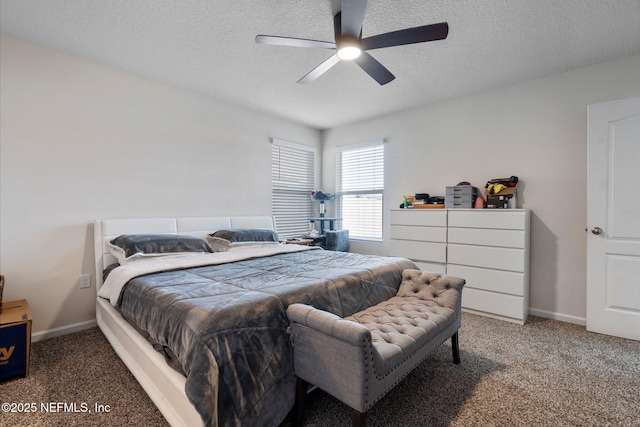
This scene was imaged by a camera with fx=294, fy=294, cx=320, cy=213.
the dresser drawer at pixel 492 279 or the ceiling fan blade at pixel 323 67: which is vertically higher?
the ceiling fan blade at pixel 323 67

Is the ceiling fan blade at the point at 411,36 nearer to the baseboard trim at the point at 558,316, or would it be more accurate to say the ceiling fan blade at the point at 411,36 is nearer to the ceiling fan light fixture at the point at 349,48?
the ceiling fan light fixture at the point at 349,48

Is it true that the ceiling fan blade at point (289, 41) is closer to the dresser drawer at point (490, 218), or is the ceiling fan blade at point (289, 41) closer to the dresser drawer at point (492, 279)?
the dresser drawer at point (490, 218)

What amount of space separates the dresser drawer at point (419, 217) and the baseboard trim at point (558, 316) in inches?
52.0

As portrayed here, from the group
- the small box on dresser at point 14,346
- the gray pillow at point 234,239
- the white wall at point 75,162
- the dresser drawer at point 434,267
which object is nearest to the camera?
the small box on dresser at point 14,346

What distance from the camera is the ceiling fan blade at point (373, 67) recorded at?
7.22 feet

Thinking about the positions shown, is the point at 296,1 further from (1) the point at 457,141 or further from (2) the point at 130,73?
(1) the point at 457,141

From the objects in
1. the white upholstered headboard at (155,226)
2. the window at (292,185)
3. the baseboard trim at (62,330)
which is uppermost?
the window at (292,185)

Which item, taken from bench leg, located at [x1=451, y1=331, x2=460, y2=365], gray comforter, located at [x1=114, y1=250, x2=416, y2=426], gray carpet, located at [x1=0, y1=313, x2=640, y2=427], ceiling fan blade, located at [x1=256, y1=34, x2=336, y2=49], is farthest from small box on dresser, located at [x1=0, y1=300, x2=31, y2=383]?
bench leg, located at [x1=451, y1=331, x2=460, y2=365]

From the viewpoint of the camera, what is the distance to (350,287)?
2.02m

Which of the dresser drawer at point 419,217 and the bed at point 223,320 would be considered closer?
the bed at point 223,320

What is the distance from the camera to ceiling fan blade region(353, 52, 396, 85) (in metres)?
2.20

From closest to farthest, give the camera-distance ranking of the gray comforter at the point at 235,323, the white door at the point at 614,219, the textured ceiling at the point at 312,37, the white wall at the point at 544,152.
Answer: the gray comforter at the point at 235,323, the textured ceiling at the point at 312,37, the white door at the point at 614,219, the white wall at the point at 544,152

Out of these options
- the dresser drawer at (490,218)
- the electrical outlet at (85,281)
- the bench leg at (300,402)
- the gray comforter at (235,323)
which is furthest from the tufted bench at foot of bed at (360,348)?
the electrical outlet at (85,281)

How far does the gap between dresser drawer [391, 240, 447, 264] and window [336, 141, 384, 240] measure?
744mm
